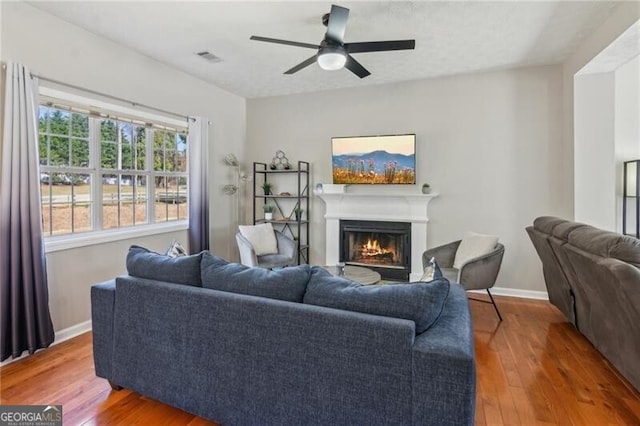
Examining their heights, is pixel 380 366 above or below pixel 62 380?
above

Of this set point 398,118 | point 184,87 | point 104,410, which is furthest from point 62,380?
point 398,118

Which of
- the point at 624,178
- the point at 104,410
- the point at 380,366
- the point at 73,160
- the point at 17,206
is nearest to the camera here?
the point at 380,366

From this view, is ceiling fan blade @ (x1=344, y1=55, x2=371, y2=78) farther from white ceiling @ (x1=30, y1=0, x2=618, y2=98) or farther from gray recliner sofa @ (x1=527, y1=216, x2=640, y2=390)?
gray recliner sofa @ (x1=527, y1=216, x2=640, y2=390)

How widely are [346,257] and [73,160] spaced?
11.2 ft

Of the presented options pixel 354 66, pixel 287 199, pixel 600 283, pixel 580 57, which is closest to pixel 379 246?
pixel 287 199

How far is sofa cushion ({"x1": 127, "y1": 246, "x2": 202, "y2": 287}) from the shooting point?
2.09 metres

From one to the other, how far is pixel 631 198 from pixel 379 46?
330 cm

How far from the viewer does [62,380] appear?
2500 mm

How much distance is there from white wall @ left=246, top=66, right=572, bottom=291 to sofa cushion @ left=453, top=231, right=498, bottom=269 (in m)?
0.69

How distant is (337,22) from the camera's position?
256 centimetres

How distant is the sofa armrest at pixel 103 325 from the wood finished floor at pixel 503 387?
0.19 meters

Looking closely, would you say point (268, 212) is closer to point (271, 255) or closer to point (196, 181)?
point (271, 255)

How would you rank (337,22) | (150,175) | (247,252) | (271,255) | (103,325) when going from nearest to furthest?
(103,325)
(337,22)
(150,175)
(247,252)
(271,255)

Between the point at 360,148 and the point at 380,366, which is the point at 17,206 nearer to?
the point at 380,366
